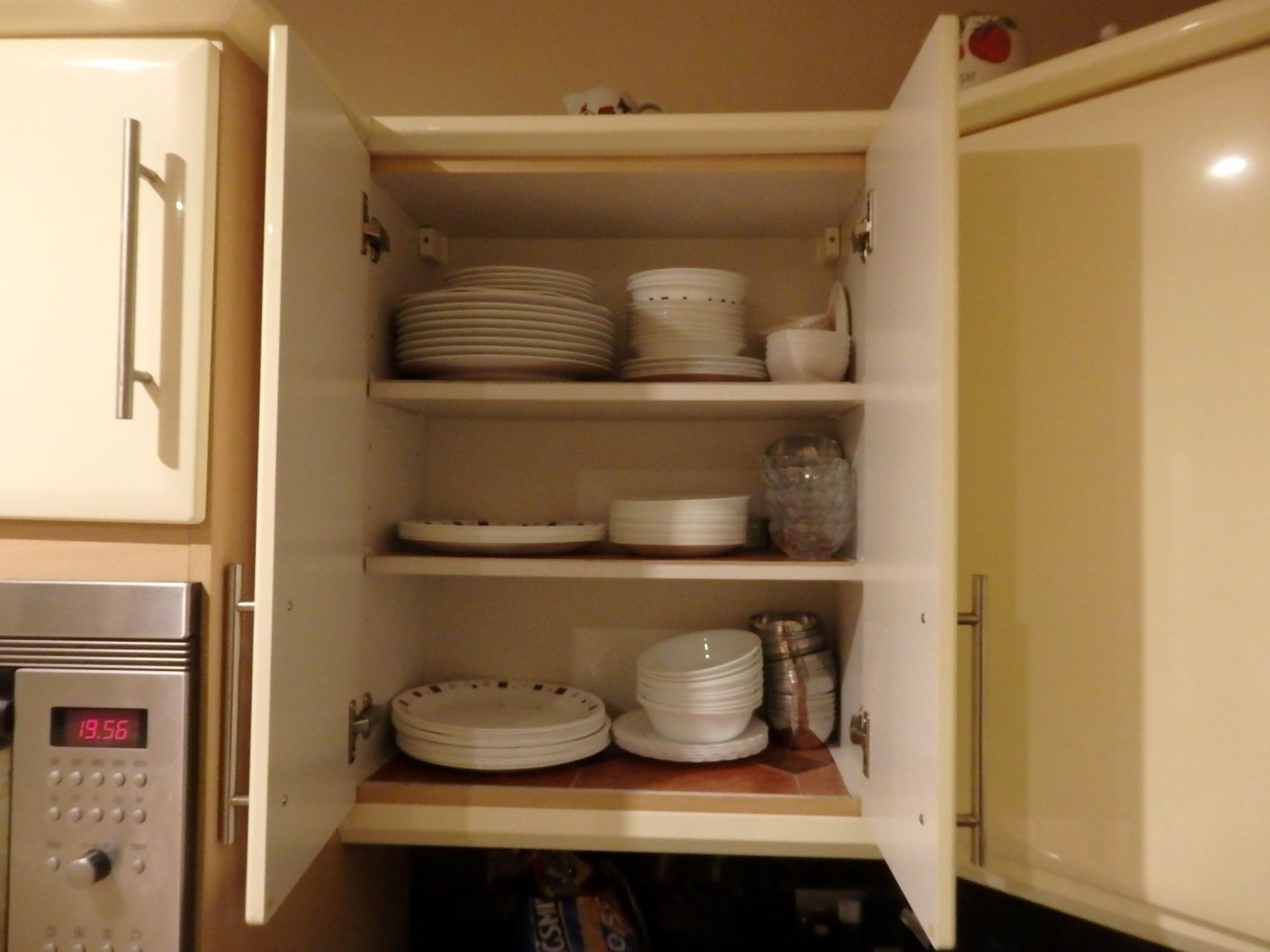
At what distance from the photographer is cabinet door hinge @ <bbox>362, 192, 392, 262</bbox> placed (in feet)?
2.95

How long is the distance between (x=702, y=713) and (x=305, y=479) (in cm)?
55

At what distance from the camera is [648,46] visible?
1.29 metres

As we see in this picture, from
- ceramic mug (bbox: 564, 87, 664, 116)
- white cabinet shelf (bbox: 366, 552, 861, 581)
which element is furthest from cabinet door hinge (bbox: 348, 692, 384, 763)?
ceramic mug (bbox: 564, 87, 664, 116)

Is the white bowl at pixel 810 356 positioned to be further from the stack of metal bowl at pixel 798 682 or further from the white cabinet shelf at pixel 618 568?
the stack of metal bowl at pixel 798 682

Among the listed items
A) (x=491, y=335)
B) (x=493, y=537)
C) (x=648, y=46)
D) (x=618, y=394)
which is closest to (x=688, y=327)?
(x=618, y=394)

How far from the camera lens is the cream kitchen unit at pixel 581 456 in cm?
65

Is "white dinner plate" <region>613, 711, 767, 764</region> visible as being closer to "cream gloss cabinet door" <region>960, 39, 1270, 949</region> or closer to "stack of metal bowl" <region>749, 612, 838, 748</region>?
"stack of metal bowl" <region>749, 612, 838, 748</region>

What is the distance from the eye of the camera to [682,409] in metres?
1.07

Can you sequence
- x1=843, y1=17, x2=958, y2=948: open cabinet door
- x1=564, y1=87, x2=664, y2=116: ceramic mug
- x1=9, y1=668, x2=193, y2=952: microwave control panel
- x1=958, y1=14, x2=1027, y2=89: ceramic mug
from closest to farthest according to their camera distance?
x1=843, y1=17, x2=958, y2=948: open cabinet door
x1=9, y1=668, x2=193, y2=952: microwave control panel
x1=958, y1=14, x2=1027, y2=89: ceramic mug
x1=564, y1=87, x2=664, y2=116: ceramic mug

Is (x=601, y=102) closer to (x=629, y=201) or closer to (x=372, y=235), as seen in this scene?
(x=629, y=201)

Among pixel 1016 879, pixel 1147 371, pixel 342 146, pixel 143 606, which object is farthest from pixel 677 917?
pixel 342 146

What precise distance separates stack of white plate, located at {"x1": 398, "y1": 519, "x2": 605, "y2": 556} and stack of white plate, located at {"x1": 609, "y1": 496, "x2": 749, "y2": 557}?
0.27ft

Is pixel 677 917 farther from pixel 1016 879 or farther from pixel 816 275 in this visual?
pixel 816 275

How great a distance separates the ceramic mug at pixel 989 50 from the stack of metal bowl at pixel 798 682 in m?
0.72
